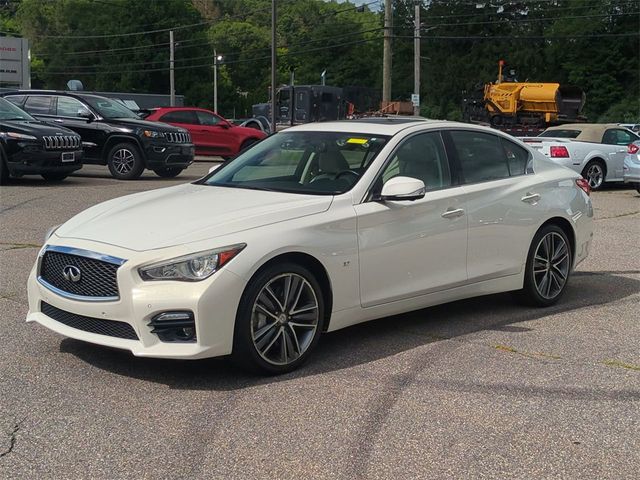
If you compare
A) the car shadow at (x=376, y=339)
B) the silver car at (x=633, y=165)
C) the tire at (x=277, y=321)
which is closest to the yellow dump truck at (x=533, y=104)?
the silver car at (x=633, y=165)

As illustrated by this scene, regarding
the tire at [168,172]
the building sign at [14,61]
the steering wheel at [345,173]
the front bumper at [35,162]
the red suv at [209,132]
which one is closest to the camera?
the steering wheel at [345,173]

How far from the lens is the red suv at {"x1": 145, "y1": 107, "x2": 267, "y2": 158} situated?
2273cm

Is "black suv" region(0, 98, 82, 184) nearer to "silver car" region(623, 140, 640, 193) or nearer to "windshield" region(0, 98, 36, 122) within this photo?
"windshield" region(0, 98, 36, 122)

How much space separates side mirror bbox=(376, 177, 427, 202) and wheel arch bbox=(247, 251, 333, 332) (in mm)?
712

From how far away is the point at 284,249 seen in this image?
4828mm

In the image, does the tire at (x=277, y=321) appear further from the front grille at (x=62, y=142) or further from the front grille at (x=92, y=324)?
the front grille at (x=62, y=142)

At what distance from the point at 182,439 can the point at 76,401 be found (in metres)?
0.82

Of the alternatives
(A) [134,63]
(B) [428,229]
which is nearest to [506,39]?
(A) [134,63]

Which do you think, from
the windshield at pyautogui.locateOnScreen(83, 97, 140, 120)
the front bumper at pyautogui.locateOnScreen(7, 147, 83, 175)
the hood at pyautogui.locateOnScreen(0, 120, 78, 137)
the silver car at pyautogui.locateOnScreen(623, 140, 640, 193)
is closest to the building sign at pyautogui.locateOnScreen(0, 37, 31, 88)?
the windshield at pyautogui.locateOnScreen(83, 97, 140, 120)

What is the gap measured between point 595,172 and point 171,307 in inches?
610

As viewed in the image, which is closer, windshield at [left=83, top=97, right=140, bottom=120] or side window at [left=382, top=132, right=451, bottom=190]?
side window at [left=382, top=132, right=451, bottom=190]

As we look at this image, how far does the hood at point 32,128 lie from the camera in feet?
47.2

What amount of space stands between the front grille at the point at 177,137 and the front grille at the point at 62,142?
2314 mm

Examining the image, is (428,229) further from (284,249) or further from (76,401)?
(76,401)
